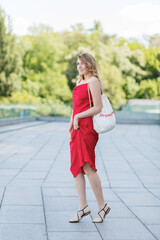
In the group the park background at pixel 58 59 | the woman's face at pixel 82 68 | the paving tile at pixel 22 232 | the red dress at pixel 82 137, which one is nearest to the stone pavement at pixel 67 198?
the paving tile at pixel 22 232

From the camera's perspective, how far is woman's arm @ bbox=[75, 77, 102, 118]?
12.2 feet

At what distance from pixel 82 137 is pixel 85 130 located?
7 centimetres

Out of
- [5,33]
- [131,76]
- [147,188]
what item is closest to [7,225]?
[147,188]

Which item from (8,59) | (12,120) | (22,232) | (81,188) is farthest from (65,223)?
(8,59)

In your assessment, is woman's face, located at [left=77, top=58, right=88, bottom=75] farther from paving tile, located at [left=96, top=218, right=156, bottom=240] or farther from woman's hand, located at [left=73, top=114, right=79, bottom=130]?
paving tile, located at [left=96, top=218, right=156, bottom=240]

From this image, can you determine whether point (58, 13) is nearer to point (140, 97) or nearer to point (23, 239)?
point (140, 97)

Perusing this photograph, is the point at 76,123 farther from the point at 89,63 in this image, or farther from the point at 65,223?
the point at 65,223

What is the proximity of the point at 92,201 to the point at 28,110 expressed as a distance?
20341mm

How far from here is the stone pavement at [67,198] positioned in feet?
11.7

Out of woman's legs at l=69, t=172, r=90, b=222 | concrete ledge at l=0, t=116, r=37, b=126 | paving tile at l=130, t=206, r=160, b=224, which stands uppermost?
woman's legs at l=69, t=172, r=90, b=222

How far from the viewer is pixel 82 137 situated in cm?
376

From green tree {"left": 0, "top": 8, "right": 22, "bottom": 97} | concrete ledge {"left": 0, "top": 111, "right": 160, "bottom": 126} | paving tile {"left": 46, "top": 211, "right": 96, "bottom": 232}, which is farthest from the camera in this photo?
green tree {"left": 0, "top": 8, "right": 22, "bottom": 97}

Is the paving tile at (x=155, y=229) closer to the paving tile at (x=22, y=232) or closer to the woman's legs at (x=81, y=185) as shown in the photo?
the woman's legs at (x=81, y=185)

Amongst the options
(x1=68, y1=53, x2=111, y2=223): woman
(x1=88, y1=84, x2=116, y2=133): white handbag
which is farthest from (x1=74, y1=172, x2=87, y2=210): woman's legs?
(x1=88, y1=84, x2=116, y2=133): white handbag
